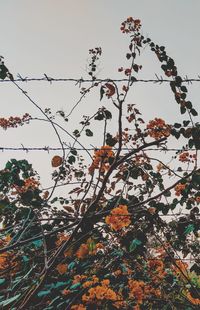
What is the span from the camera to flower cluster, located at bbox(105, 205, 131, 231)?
1497mm

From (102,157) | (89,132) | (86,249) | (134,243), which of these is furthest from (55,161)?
(89,132)

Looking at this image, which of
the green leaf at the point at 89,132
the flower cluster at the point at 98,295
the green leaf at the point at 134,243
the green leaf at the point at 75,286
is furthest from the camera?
the green leaf at the point at 89,132

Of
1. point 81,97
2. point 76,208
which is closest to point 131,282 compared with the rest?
point 76,208

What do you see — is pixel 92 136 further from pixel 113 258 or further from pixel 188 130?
pixel 113 258

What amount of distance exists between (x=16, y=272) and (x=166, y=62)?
176 cm

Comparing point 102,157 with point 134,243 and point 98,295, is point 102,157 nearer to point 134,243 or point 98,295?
point 134,243

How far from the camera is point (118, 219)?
5.04 feet

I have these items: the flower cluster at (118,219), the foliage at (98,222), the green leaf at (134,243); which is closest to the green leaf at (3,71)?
the foliage at (98,222)

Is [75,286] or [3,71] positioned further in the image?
[75,286]

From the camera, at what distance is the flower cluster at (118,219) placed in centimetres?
150

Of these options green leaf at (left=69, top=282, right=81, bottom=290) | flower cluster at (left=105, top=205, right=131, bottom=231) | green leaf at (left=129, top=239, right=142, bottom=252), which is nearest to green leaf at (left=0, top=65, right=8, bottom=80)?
flower cluster at (left=105, top=205, right=131, bottom=231)

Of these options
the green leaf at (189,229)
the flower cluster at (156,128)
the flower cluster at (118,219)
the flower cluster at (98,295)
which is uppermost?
the flower cluster at (156,128)

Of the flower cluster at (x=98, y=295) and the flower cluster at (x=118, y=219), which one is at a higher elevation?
the flower cluster at (x=118, y=219)

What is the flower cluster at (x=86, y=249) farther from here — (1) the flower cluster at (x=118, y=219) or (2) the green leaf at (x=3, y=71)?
(2) the green leaf at (x=3, y=71)
